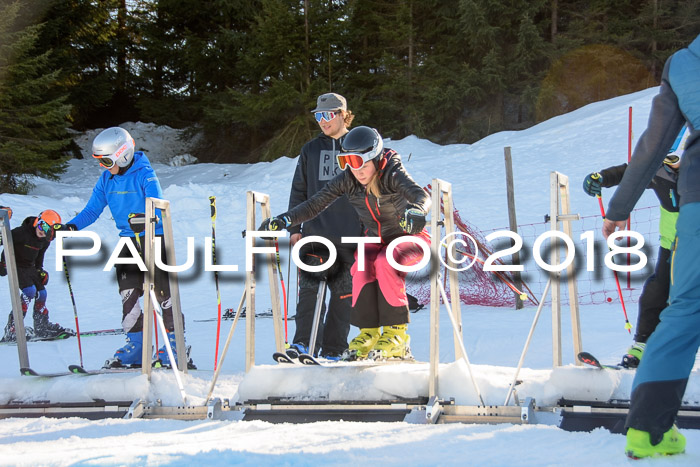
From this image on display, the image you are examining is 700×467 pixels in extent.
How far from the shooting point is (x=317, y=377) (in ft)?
13.6

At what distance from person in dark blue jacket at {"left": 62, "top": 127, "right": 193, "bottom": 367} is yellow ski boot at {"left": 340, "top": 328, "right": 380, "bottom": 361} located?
1.68 metres

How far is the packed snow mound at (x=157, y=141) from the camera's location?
26.2 m

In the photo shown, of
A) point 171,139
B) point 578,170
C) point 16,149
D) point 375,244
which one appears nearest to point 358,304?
point 375,244

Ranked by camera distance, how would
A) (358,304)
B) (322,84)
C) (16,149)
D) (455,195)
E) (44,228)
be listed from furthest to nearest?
(322,84)
(16,149)
(455,195)
(44,228)
(358,304)

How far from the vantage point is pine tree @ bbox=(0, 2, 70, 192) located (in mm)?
17781

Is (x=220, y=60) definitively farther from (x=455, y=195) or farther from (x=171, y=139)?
(x=455, y=195)

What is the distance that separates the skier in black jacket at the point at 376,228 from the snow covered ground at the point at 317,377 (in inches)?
14.1

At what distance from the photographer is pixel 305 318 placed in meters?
5.27

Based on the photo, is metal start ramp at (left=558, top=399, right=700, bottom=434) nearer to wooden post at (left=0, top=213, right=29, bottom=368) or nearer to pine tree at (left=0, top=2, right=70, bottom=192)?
wooden post at (left=0, top=213, right=29, bottom=368)

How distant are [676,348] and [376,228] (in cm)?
243

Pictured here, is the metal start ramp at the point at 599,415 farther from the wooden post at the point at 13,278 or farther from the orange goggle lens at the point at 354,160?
the wooden post at the point at 13,278

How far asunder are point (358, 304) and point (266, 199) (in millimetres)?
961

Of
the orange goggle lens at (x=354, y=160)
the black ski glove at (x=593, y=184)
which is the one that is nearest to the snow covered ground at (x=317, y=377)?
the black ski glove at (x=593, y=184)

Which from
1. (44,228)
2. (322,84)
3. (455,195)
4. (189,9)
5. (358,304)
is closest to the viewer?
(358,304)
